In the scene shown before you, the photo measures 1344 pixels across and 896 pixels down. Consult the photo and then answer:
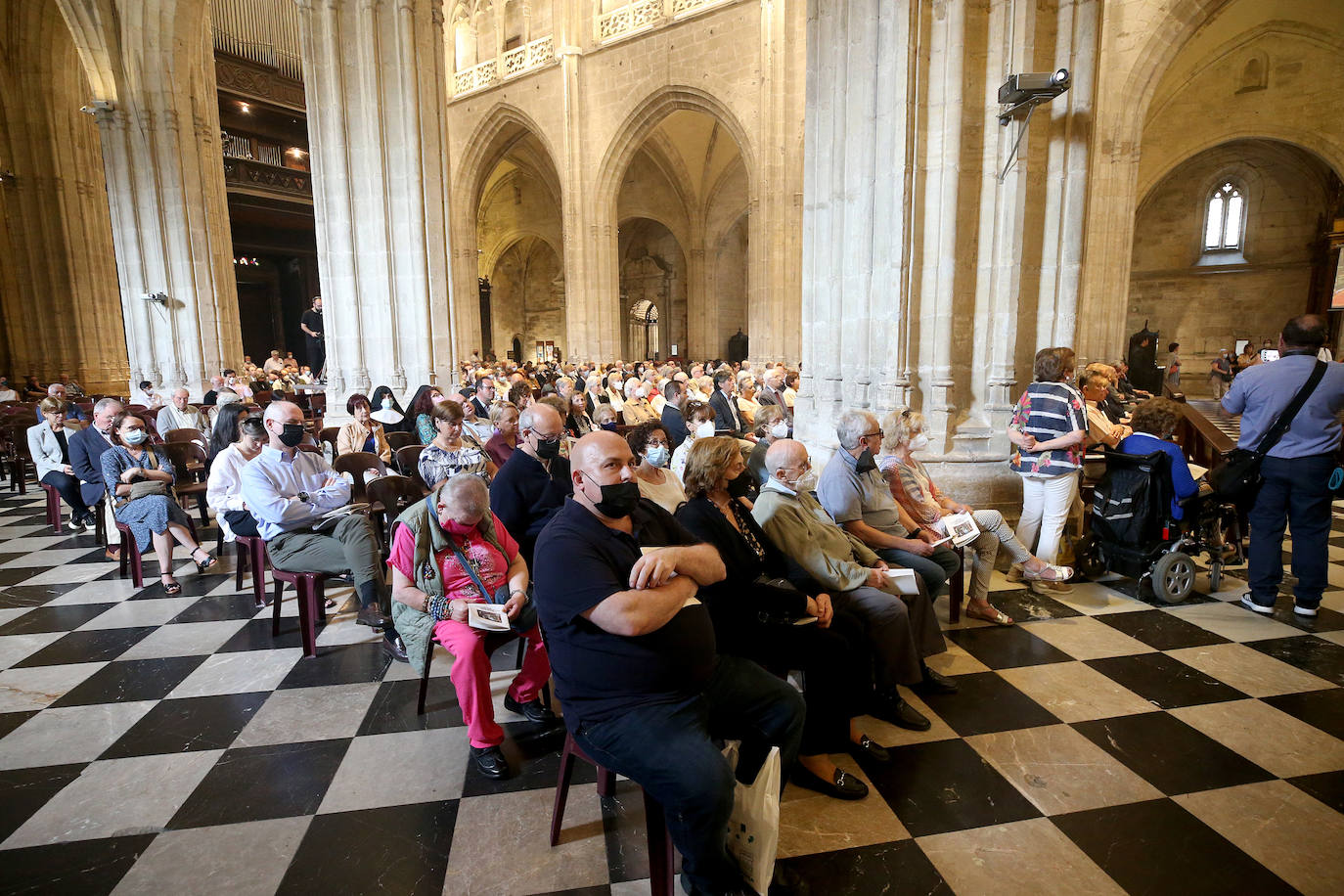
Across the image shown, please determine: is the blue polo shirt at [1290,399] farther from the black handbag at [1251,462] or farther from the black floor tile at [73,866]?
the black floor tile at [73,866]

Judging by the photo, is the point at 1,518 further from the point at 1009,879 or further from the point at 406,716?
the point at 1009,879

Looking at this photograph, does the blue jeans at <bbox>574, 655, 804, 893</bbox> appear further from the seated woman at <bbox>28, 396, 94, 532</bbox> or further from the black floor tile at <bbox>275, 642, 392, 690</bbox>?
the seated woman at <bbox>28, 396, 94, 532</bbox>

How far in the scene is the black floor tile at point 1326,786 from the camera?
2.39 m

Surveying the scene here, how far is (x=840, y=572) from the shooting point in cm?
289

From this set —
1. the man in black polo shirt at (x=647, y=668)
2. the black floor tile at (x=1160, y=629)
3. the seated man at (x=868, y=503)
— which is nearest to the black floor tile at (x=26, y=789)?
the man in black polo shirt at (x=647, y=668)

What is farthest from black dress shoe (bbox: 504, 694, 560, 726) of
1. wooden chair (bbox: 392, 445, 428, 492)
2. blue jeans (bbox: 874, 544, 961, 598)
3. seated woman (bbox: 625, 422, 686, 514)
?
wooden chair (bbox: 392, 445, 428, 492)

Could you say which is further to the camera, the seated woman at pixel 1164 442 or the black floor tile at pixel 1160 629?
the seated woman at pixel 1164 442

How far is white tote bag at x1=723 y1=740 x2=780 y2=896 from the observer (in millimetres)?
1869

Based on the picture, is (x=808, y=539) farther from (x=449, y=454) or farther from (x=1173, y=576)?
(x=1173, y=576)

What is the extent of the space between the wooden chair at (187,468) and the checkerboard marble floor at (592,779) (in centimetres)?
225

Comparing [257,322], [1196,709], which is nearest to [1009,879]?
[1196,709]

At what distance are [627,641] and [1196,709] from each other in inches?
108

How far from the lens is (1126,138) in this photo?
1177 cm

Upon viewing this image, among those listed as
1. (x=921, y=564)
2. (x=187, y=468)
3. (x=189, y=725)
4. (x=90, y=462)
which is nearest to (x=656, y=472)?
(x=921, y=564)
